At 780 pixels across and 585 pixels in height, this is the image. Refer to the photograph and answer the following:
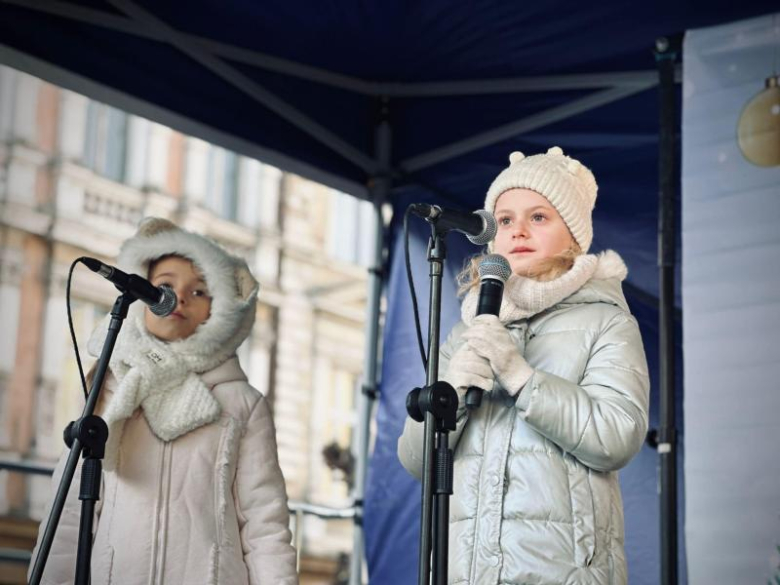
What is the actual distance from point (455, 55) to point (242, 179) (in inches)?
875

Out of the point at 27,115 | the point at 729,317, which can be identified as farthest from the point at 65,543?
the point at 27,115

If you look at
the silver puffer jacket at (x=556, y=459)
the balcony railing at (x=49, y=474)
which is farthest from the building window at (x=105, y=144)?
the silver puffer jacket at (x=556, y=459)

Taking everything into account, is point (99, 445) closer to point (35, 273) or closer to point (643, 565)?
point (643, 565)

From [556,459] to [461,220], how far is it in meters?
0.52

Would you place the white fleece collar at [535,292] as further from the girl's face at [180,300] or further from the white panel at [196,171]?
the white panel at [196,171]

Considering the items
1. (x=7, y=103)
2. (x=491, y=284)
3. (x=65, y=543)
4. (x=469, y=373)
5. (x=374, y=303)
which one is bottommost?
(x=65, y=543)

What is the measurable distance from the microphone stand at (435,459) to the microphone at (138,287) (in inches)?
33.2

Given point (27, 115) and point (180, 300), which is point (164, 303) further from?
point (27, 115)

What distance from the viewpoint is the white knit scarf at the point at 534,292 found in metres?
2.62

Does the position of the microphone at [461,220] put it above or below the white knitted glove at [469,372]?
above

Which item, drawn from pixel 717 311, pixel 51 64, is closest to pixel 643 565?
pixel 717 311

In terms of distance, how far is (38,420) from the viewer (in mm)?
20891

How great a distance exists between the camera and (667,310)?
3877mm

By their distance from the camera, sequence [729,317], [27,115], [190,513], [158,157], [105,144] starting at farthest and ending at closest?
[158,157], [105,144], [27,115], [729,317], [190,513]
